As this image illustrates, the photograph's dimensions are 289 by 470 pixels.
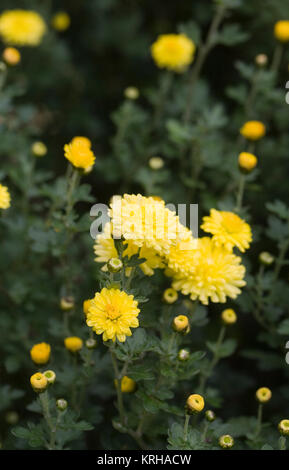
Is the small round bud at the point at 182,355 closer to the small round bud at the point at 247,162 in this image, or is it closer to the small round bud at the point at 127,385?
the small round bud at the point at 127,385

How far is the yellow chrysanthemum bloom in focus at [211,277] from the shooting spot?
166cm

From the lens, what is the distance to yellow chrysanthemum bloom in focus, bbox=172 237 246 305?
166cm

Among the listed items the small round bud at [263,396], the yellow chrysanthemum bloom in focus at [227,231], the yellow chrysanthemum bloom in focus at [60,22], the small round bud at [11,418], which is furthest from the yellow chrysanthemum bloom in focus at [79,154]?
the yellow chrysanthemum bloom in focus at [60,22]

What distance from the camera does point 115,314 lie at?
1.48m

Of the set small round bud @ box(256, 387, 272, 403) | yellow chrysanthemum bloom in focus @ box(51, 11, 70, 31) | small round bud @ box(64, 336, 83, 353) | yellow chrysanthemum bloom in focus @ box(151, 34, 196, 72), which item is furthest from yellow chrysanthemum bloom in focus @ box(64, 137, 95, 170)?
yellow chrysanthemum bloom in focus @ box(51, 11, 70, 31)

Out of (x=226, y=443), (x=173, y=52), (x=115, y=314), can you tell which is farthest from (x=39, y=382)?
(x=173, y=52)

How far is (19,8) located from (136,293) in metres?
2.95

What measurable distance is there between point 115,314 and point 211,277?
34 cm

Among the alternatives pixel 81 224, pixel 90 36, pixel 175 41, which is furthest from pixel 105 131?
pixel 81 224

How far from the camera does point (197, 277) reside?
1648 mm

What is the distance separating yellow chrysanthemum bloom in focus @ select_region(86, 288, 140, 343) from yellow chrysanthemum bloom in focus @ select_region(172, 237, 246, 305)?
23 centimetres

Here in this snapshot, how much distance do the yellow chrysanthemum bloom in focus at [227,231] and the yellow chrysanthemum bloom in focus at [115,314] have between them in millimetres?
381

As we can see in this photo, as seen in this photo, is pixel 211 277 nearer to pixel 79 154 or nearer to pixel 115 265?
pixel 115 265
